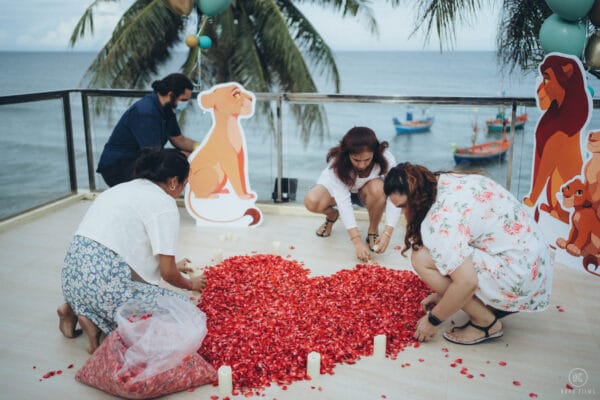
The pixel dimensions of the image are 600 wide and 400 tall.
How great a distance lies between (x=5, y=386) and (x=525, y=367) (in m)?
1.98

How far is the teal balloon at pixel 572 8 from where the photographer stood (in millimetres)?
3010

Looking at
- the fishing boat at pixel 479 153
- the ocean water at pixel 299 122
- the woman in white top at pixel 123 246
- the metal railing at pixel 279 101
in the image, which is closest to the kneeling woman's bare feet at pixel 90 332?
the woman in white top at pixel 123 246

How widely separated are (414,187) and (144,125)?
2006 mm

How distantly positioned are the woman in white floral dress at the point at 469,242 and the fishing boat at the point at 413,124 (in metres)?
21.7

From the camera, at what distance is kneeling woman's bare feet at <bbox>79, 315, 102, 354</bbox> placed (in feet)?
7.49

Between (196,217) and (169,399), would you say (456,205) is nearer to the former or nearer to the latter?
(169,399)

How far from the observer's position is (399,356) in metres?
2.32

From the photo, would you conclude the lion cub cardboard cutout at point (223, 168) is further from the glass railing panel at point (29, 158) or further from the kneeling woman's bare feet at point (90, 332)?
the glass railing panel at point (29, 158)

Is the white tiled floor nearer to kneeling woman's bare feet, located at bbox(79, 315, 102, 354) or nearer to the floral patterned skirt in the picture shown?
kneeling woman's bare feet, located at bbox(79, 315, 102, 354)

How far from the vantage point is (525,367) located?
225cm

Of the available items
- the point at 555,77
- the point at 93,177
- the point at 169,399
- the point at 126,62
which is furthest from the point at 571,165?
the point at 126,62

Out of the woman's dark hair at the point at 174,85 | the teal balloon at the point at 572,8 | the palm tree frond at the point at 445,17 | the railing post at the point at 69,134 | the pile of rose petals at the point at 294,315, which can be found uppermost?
the palm tree frond at the point at 445,17

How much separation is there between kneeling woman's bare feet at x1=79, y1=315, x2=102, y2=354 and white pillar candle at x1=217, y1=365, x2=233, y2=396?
1.91 feet

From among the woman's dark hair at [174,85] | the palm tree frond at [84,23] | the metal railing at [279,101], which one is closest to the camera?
the woman's dark hair at [174,85]
